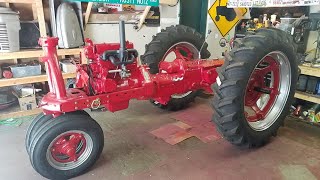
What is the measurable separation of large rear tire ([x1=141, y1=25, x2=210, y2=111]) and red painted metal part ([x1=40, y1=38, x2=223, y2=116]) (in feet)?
1.29

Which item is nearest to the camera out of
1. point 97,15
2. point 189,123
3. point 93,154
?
point 93,154

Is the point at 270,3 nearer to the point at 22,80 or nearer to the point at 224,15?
the point at 224,15

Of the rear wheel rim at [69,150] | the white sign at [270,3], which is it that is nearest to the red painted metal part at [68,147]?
the rear wheel rim at [69,150]

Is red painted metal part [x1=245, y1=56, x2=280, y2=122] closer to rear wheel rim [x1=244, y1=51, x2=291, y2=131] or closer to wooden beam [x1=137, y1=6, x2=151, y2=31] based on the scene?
rear wheel rim [x1=244, y1=51, x2=291, y2=131]

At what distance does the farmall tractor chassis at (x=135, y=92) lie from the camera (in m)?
1.96

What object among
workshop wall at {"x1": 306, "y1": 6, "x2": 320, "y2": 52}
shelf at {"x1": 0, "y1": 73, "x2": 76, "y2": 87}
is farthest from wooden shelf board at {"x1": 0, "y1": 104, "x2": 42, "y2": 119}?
workshop wall at {"x1": 306, "y1": 6, "x2": 320, "y2": 52}

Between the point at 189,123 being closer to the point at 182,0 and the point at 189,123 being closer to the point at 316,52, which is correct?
the point at 316,52

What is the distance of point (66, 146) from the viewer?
6.60 ft

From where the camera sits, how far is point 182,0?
14.7 feet

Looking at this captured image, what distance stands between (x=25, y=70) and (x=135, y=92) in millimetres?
1651

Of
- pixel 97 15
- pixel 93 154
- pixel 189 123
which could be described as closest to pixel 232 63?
pixel 189 123

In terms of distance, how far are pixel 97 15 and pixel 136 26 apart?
63cm

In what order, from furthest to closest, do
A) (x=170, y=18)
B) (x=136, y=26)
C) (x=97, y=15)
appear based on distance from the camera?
1. (x=170, y=18)
2. (x=136, y=26)
3. (x=97, y=15)

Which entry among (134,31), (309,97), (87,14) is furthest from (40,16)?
(309,97)
